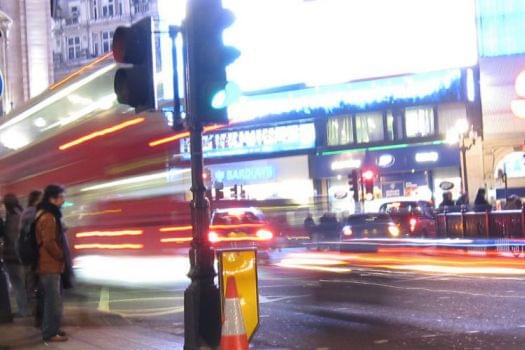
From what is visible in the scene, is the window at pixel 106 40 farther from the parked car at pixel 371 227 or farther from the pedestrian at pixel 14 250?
the pedestrian at pixel 14 250

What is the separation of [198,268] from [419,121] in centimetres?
4083

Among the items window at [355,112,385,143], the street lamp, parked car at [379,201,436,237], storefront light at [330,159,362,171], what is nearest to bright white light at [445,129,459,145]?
the street lamp

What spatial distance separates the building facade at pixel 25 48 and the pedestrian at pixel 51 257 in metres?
47.3

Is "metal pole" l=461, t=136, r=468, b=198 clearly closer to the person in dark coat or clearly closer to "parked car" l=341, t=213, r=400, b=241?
the person in dark coat

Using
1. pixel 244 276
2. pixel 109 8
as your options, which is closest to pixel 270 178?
pixel 109 8

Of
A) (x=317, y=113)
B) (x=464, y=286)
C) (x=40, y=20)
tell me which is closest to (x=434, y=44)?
(x=317, y=113)

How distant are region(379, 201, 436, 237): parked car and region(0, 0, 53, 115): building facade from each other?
113 ft

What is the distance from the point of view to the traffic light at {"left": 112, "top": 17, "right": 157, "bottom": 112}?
332 inches

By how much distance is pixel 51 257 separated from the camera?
30.7ft

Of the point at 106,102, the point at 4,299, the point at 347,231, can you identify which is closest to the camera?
the point at 4,299

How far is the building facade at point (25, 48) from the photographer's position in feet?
180

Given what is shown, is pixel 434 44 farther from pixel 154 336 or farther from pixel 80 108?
pixel 154 336

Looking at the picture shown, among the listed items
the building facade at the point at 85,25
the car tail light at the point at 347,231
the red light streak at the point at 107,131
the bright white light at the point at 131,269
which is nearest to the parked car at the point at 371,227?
the car tail light at the point at 347,231

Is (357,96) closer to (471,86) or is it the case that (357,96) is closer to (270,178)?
(471,86)
